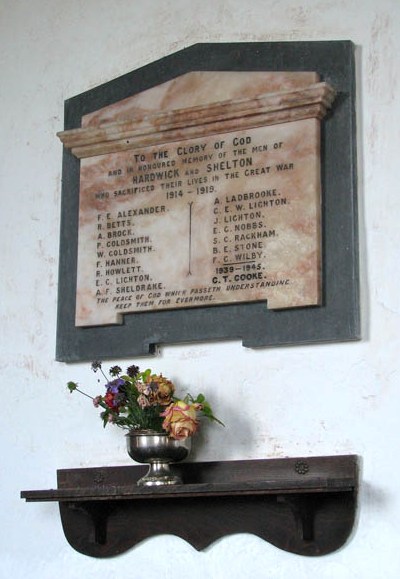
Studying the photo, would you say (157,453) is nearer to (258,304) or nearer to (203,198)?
(258,304)

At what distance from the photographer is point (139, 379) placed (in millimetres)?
4129

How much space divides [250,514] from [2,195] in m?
1.70

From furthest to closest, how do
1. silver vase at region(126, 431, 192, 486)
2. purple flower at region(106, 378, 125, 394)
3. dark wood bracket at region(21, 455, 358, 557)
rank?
purple flower at region(106, 378, 125, 394) < silver vase at region(126, 431, 192, 486) < dark wood bracket at region(21, 455, 358, 557)

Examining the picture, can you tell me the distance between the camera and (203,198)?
4266 millimetres

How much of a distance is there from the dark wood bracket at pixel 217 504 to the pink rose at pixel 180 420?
17 centimetres

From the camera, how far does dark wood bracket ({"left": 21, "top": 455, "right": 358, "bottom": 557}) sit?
380 cm

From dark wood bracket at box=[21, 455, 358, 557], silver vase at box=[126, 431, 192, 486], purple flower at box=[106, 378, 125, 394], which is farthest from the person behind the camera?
purple flower at box=[106, 378, 125, 394]

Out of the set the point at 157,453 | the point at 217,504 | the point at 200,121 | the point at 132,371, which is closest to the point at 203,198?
the point at 200,121

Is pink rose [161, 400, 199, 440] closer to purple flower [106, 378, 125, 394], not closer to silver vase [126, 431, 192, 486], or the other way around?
silver vase [126, 431, 192, 486]

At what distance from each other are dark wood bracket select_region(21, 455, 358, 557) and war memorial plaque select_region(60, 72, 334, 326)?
21.7 inches

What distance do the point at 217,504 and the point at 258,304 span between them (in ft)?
2.23

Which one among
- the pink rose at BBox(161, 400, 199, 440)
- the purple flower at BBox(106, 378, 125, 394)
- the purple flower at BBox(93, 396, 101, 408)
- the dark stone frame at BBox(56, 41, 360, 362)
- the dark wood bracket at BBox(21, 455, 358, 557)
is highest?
the dark stone frame at BBox(56, 41, 360, 362)

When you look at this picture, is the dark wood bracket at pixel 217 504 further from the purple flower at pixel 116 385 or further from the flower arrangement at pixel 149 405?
the purple flower at pixel 116 385

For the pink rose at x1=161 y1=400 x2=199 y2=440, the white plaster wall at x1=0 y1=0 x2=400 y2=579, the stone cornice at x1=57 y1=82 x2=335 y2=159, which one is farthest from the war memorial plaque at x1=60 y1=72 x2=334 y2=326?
the pink rose at x1=161 y1=400 x2=199 y2=440
